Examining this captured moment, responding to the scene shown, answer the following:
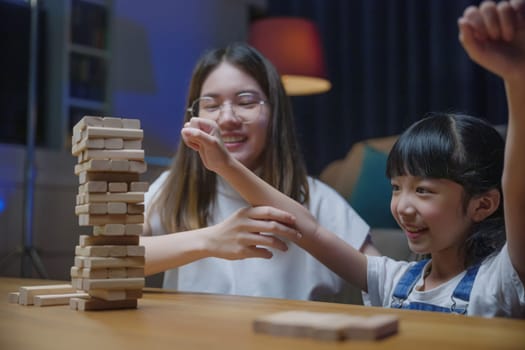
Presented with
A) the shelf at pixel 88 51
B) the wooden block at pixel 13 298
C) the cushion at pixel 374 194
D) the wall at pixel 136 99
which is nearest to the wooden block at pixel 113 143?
the wooden block at pixel 13 298

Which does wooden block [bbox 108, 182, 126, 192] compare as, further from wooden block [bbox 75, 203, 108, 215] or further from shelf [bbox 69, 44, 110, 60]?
shelf [bbox 69, 44, 110, 60]

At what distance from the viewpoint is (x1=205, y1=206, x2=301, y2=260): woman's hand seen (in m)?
0.97

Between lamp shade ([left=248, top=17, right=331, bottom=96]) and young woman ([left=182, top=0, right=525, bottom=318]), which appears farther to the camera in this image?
lamp shade ([left=248, top=17, right=331, bottom=96])

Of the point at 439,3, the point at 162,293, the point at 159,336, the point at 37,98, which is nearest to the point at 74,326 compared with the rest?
the point at 159,336

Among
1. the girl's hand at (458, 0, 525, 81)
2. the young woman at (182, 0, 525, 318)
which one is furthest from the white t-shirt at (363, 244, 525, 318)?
the girl's hand at (458, 0, 525, 81)

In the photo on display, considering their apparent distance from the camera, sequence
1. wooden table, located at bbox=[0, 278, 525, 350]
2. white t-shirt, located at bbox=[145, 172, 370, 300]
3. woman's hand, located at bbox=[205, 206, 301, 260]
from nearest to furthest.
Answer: wooden table, located at bbox=[0, 278, 525, 350], woman's hand, located at bbox=[205, 206, 301, 260], white t-shirt, located at bbox=[145, 172, 370, 300]

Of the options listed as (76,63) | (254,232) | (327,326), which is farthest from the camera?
(76,63)

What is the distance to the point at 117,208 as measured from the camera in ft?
2.59

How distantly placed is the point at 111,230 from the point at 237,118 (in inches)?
27.1

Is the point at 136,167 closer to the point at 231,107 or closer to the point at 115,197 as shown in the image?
the point at 115,197

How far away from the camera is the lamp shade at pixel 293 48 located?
324 centimetres

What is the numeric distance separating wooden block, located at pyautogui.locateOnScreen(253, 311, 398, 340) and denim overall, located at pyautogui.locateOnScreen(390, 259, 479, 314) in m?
0.46

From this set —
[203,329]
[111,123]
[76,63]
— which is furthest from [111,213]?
[76,63]

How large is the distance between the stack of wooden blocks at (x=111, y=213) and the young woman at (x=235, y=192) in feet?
1.68
